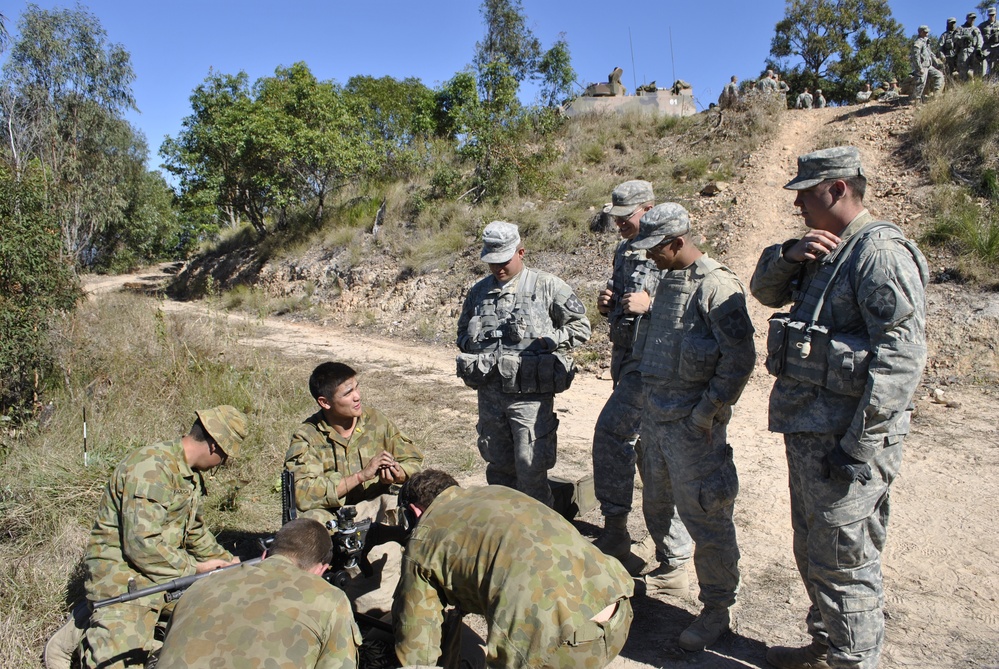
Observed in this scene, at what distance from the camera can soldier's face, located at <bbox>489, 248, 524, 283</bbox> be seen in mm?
4273

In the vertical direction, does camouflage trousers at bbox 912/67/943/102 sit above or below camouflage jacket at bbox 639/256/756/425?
above

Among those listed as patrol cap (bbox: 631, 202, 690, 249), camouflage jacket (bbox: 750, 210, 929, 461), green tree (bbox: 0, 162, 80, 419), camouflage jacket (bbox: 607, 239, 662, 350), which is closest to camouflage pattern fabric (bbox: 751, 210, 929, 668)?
camouflage jacket (bbox: 750, 210, 929, 461)

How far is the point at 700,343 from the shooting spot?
3184 millimetres

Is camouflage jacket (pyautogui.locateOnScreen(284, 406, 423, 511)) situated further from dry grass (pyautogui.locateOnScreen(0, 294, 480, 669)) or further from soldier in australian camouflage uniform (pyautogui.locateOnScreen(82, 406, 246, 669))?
dry grass (pyautogui.locateOnScreen(0, 294, 480, 669))

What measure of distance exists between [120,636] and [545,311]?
8.96 feet

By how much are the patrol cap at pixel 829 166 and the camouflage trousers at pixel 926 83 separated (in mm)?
14870

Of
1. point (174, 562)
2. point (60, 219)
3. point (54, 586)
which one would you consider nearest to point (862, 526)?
point (174, 562)

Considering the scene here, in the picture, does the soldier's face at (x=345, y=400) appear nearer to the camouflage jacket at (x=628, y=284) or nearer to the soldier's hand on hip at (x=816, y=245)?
the camouflage jacket at (x=628, y=284)

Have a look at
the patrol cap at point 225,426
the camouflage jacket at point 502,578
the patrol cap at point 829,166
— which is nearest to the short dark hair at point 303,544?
the camouflage jacket at point 502,578

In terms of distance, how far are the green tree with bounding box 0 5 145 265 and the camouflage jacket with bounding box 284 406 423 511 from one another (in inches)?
862

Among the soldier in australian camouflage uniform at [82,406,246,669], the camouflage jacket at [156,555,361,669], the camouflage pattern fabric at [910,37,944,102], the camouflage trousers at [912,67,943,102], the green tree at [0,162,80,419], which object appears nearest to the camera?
the camouflage jacket at [156,555,361,669]

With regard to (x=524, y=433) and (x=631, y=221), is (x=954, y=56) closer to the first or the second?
(x=631, y=221)

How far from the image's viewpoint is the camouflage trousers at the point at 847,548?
8.78ft

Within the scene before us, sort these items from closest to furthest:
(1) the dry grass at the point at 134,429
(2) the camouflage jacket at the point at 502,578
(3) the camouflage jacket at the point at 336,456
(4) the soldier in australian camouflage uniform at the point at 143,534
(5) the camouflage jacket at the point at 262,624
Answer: (5) the camouflage jacket at the point at 262,624
(2) the camouflage jacket at the point at 502,578
(4) the soldier in australian camouflage uniform at the point at 143,534
(3) the camouflage jacket at the point at 336,456
(1) the dry grass at the point at 134,429
